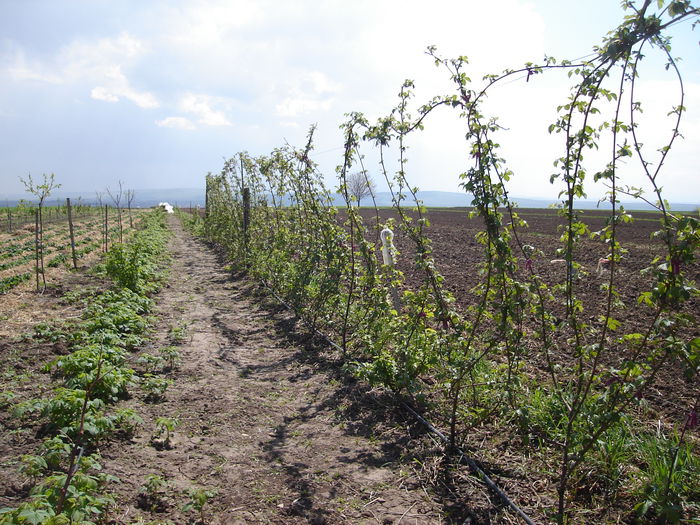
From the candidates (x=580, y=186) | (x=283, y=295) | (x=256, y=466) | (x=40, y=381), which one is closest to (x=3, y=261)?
(x=283, y=295)

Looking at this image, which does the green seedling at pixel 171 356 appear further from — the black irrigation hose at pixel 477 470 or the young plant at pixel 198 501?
the black irrigation hose at pixel 477 470

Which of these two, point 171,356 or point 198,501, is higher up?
point 171,356

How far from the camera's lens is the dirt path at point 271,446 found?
8.75 ft

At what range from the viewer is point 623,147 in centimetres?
225

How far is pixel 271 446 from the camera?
3.41m

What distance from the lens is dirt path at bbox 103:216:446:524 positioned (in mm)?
2666

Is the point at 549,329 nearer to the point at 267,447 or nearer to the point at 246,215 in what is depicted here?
the point at 267,447

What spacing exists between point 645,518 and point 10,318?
7596 mm

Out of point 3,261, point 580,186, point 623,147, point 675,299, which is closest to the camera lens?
point 675,299

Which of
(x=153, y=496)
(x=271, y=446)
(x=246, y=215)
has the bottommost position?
(x=271, y=446)

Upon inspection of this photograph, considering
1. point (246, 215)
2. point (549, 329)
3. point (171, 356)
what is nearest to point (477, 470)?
point (549, 329)

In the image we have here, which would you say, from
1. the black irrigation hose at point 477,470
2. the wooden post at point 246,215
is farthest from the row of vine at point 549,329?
the wooden post at point 246,215

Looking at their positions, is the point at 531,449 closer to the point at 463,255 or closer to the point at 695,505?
the point at 695,505

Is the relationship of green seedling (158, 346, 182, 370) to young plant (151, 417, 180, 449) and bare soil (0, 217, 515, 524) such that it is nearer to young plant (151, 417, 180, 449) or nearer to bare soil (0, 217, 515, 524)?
bare soil (0, 217, 515, 524)
